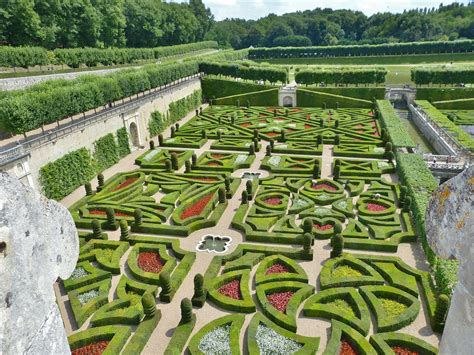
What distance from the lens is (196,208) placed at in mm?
25625

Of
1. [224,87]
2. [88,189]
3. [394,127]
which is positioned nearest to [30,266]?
[88,189]

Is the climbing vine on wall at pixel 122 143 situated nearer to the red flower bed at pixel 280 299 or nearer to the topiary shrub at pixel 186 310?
the topiary shrub at pixel 186 310

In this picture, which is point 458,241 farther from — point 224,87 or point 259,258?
point 224,87

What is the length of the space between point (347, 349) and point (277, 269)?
18.6 ft

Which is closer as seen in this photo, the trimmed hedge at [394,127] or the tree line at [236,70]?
the trimmed hedge at [394,127]

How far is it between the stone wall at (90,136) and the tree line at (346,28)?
9816 centimetres

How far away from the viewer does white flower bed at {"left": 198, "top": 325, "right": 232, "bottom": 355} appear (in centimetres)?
1425

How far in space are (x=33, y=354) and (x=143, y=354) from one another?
1303cm

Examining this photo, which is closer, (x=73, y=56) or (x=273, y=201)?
(x=273, y=201)

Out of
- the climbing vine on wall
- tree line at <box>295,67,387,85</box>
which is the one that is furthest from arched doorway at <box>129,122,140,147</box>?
tree line at <box>295,67,387,85</box>

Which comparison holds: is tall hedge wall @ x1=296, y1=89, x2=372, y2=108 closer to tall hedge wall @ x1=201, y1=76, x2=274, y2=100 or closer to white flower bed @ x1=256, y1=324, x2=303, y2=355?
tall hedge wall @ x1=201, y1=76, x2=274, y2=100

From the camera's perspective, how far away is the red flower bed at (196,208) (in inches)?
975

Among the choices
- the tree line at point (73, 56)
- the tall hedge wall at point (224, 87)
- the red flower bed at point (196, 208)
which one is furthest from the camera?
the tall hedge wall at point (224, 87)

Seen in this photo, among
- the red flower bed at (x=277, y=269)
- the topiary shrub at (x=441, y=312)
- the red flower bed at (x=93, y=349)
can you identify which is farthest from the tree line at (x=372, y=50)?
the red flower bed at (x=93, y=349)
